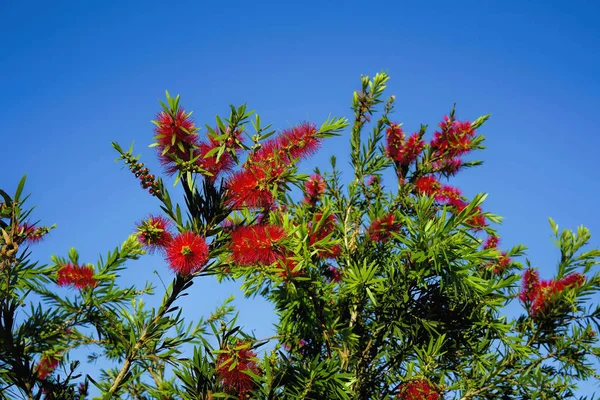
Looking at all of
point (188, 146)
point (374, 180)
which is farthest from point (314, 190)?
point (188, 146)

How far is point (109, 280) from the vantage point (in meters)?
2.84

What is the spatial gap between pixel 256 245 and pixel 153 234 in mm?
431

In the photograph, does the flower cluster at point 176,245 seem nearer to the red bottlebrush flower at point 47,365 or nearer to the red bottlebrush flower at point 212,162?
the red bottlebrush flower at point 212,162

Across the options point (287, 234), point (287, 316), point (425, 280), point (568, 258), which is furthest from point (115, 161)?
point (568, 258)

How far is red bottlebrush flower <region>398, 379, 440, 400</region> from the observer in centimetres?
293

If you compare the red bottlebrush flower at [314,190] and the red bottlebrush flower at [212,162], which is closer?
the red bottlebrush flower at [212,162]

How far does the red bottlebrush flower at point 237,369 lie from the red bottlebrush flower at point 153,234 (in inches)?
24.6

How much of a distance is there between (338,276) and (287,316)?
1.93 feet

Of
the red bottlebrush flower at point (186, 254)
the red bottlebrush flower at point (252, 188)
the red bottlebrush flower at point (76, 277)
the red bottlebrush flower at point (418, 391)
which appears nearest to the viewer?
the red bottlebrush flower at point (186, 254)

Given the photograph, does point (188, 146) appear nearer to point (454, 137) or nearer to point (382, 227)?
point (382, 227)

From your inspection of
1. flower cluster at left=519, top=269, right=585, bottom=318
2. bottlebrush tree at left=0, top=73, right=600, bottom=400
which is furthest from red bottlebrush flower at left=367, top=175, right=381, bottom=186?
flower cluster at left=519, top=269, right=585, bottom=318

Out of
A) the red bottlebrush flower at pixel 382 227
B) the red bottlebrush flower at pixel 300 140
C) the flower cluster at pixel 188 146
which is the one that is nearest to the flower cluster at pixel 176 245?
the flower cluster at pixel 188 146

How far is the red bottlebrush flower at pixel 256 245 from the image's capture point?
2133mm

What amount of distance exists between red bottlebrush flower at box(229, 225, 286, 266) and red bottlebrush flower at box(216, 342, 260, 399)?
53 centimetres
